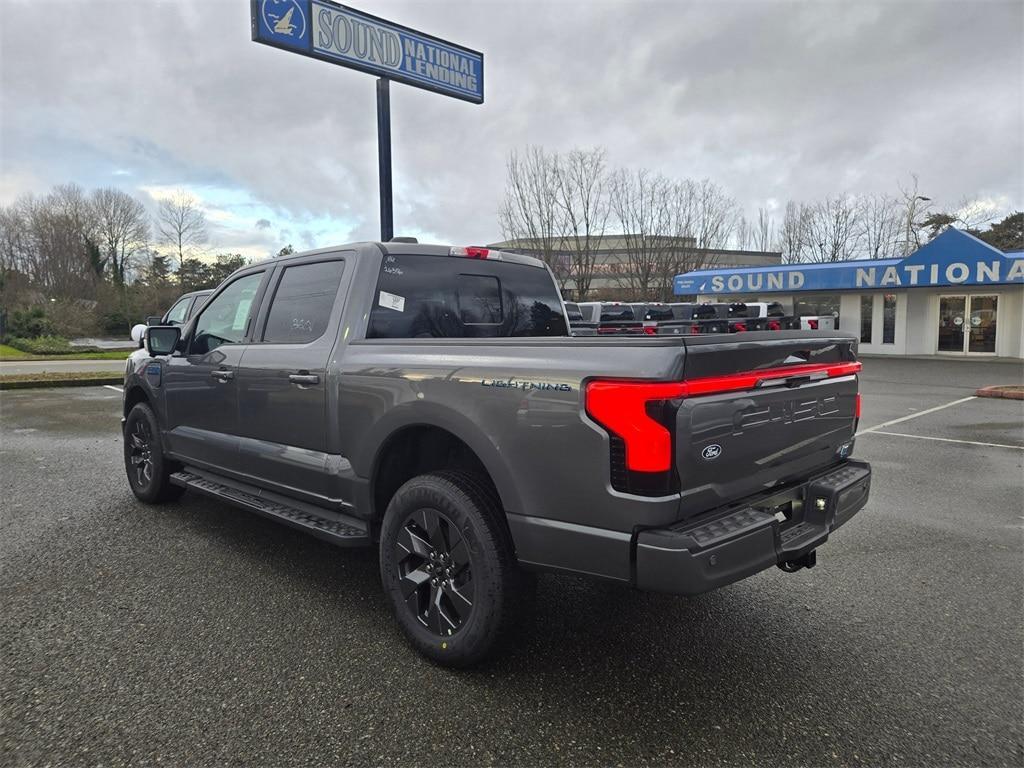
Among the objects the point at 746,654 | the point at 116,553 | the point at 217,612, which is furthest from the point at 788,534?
the point at 116,553

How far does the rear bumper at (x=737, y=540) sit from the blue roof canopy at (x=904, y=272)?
23056 mm

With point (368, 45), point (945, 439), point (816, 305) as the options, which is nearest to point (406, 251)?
point (945, 439)

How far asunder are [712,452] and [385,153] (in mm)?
12083

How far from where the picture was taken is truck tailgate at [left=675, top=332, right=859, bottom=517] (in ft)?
7.46

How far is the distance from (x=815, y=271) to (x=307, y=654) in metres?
26.4

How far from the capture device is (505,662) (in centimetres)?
286

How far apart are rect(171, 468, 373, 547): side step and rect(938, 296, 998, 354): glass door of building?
1051 inches

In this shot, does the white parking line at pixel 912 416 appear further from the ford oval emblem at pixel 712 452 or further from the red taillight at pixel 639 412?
the red taillight at pixel 639 412

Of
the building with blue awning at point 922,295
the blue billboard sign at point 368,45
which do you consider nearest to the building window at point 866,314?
the building with blue awning at point 922,295

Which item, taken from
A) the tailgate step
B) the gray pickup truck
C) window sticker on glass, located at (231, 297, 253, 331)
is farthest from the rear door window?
the tailgate step

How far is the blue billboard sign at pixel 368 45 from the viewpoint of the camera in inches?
441

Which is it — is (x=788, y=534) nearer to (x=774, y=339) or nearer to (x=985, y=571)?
(x=774, y=339)

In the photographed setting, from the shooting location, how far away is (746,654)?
2975mm

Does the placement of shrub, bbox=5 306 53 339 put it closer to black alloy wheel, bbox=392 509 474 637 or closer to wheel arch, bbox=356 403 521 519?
wheel arch, bbox=356 403 521 519
